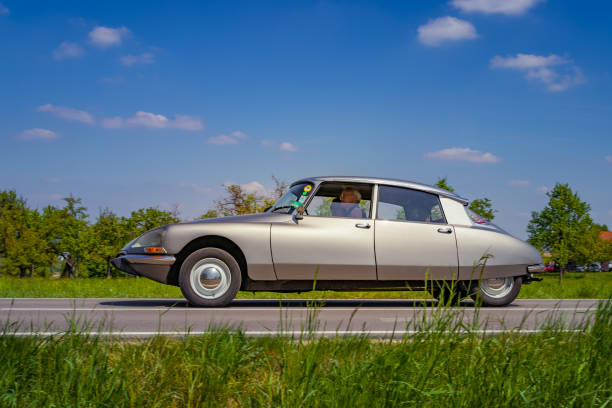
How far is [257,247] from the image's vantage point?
733 centimetres

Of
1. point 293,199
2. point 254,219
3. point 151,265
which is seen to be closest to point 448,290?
point 293,199

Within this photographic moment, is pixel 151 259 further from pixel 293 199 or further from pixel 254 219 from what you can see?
pixel 293 199

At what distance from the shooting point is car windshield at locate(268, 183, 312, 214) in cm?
768

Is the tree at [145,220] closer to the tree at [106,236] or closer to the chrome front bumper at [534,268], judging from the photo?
the tree at [106,236]

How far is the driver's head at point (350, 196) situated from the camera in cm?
785

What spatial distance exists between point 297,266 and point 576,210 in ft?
185

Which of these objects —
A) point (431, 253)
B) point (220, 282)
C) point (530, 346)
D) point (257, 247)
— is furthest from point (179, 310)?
point (530, 346)

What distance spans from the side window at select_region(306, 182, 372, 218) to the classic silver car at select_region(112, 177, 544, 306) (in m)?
0.01

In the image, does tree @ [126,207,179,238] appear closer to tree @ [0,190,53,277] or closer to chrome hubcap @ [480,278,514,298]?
tree @ [0,190,53,277]

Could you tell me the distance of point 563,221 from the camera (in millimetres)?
55656

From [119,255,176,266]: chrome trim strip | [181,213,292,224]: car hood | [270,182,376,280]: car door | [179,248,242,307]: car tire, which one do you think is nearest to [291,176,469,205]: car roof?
[270,182,376,280]: car door

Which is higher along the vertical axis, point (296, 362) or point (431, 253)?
point (431, 253)

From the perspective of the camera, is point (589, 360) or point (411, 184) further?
point (411, 184)

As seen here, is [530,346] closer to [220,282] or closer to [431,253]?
[431,253]
